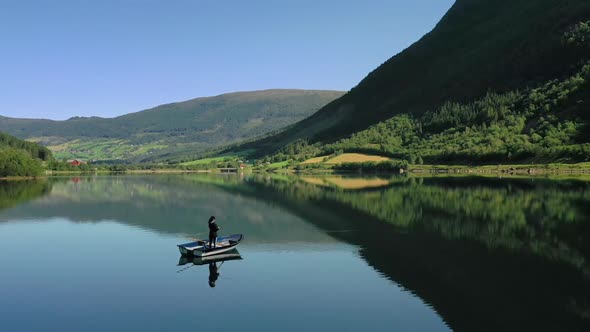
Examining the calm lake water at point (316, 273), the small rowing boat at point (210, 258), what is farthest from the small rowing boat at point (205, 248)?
the calm lake water at point (316, 273)

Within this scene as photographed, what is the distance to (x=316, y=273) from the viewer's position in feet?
141

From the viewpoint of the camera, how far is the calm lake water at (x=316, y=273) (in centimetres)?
3123

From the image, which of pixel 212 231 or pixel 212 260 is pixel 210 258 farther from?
pixel 212 231

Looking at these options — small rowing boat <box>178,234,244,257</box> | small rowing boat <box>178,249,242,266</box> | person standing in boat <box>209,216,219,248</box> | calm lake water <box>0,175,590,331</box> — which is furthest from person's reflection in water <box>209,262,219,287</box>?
person standing in boat <box>209,216,219,248</box>

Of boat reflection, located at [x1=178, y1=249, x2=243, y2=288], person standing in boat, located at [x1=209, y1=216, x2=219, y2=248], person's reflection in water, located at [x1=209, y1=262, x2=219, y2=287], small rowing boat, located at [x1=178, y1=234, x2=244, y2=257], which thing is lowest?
person's reflection in water, located at [x1=209, y1=262, x2=219, y2=287]

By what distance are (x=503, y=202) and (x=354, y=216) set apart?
89.2ft

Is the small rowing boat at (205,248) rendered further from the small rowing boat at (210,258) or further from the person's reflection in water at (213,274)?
the person's reflection in water at (213,274)

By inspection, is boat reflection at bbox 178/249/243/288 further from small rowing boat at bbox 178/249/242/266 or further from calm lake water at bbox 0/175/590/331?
calm lake water at bbox 0/175/590/331

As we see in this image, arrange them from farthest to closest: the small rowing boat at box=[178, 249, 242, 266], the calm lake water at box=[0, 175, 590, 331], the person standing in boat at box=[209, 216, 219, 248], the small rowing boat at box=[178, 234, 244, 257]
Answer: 1. the small rowing boat at box=[178, 234, 244, 257]
2. the person standing in boat at box=[209, 216, 219, 248]
3. the small rowing boat at box=[178, 249, 242, 266]
4. the calm lake water at box=[0, 175, 590, 331]

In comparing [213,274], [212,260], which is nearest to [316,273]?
[213,274]

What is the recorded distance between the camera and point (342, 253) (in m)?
51.2

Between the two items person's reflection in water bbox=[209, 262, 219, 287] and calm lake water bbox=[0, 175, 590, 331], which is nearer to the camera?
calm lake water bbox=[0, 175, 590, 331]

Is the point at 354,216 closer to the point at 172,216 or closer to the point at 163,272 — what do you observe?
the point at 172,216

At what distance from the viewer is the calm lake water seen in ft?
102
